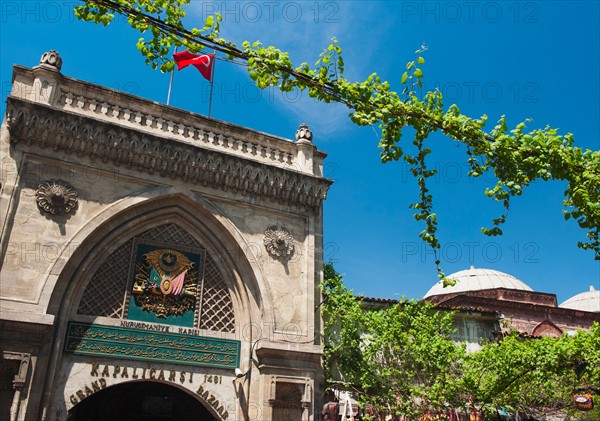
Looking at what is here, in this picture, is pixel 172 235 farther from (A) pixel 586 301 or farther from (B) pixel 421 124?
(A) pixel 586 301

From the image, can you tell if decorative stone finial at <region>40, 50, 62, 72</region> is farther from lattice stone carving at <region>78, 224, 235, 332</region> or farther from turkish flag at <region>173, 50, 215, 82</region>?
lattice stone carving at <region>78, 224, 235, 332</region>

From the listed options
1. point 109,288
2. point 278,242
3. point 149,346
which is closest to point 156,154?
point 109,288

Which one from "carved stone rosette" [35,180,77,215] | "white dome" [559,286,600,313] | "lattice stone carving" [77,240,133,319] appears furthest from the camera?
"white dome" [559,286,600,313]

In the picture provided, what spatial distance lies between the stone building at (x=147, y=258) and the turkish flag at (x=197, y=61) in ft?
6.79

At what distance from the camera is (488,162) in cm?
811

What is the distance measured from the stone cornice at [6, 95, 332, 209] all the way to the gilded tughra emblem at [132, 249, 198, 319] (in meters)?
2.09

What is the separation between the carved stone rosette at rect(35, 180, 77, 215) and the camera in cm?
1174

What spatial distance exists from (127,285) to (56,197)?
2539 millimetres

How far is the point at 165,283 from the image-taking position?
12641 mm

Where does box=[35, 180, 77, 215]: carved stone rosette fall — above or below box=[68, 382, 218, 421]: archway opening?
above

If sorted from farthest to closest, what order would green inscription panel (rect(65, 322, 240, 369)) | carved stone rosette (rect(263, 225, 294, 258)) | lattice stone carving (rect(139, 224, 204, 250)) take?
carved stone rosette (rect(263, 225, 294, 258)) → lattice stone carving (rect(139, 224, 204, 250)) → green inscription panel (rect(65, 322, 240, 369))

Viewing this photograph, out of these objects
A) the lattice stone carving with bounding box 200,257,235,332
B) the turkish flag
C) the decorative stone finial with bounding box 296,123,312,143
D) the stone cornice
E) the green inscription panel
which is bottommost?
the green inscription panel

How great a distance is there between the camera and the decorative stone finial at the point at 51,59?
12719 mm

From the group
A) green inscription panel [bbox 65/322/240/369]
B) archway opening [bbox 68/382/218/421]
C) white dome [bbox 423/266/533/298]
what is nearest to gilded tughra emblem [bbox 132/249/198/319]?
green inscription panel [bbox 65/322/240/369]
